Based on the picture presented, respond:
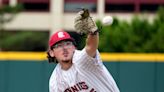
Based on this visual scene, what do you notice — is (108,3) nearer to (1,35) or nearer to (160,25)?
(1,35)

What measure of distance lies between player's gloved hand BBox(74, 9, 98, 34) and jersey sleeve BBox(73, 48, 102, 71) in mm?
244

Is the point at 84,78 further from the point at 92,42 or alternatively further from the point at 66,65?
the point at 92,42

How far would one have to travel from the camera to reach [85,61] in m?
5.04

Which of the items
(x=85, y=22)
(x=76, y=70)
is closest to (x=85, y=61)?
(x=76, y=70)

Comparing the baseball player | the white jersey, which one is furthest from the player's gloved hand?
the white jersey

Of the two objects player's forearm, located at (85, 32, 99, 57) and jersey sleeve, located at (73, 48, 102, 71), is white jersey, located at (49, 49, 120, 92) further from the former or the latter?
player's forearm, located at (85, 32, 99, 57)

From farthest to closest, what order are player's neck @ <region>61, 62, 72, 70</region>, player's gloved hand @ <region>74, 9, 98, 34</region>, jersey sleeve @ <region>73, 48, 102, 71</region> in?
player's neck @ <region>61, 62, 72, 70</region>, jersey sleeve @ <region>73, 48, 102, 71</region>, player's gloved hand @ <region>74, 9, 98, 34</region>

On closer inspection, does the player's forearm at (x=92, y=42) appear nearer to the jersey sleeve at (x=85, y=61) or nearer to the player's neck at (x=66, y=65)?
the jersey sleeve at (x=85, y=61)

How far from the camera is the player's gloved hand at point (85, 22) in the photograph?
4.79m

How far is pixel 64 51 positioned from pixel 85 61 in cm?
20

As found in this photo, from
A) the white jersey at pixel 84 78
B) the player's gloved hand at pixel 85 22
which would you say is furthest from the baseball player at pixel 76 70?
the player's gloved hand at pixel 85 22

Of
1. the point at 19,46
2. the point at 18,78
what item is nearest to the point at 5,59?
the point at 18,78

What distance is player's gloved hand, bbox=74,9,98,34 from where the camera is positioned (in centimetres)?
479

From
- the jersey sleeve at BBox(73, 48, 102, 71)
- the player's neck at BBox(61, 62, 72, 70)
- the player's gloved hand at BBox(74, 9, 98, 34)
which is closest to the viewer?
the player's gloved hand at BBox(74, 9, 98, 34)
